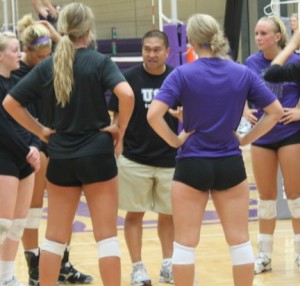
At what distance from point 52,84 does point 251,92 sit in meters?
1.06

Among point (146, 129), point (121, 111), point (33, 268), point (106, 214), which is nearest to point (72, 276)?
point (33, 268)

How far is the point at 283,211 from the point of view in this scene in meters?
7.60

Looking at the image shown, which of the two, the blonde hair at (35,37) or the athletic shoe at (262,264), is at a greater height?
the blonde hair at (35,37)

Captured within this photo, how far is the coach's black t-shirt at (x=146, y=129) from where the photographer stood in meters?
5.30

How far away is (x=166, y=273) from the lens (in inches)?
213

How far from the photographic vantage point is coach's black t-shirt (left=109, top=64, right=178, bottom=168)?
5.30 m

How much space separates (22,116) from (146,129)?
1.23 meters

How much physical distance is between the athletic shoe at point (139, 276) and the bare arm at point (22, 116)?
56.6 inches

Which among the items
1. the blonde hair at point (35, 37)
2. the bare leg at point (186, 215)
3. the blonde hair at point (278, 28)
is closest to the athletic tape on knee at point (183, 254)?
the bare leg at point (186, 215)

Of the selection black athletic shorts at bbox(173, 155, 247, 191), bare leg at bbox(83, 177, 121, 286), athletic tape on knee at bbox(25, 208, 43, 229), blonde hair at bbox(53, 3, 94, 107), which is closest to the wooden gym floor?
athletic tape on knee at bbox(25, 208, 43, 229)

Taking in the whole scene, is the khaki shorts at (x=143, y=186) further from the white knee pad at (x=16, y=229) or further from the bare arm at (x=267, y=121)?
the bare arm at (x=267, y=121)

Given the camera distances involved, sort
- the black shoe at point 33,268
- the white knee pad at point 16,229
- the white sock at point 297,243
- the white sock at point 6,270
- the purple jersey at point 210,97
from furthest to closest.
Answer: the white sock at point 297,243, the black shoe at point 33,268, the white sock at point 6,270, the white knee pad at point 16,229, the purple jersey at point 210,97

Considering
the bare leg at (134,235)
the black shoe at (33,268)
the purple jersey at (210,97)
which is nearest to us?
the purple jersey at (210,97)

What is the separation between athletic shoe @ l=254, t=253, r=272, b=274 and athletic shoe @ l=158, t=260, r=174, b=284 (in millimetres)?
651
